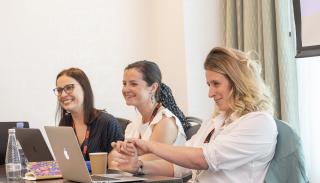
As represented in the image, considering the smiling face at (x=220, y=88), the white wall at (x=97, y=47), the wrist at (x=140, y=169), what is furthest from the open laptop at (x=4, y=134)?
the smiling face at (x=220, y=88)

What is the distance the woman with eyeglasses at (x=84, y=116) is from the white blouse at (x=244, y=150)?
103cm

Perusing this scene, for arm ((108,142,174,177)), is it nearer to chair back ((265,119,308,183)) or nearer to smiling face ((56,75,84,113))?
chair back ((265,119,308,183))

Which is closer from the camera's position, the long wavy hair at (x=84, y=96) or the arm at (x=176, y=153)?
the arm at (x=176, y=153)

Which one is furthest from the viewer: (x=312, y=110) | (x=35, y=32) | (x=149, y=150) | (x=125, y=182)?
(x=35, y=32)

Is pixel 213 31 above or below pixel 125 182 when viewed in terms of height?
above

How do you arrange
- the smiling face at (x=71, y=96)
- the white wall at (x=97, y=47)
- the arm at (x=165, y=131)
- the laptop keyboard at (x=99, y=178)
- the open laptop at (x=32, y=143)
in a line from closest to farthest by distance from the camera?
the laptop keyboard at (x=99, y=178) → the open laptop at (x=32, y=143) → the arm at (x=165, y=131) → the smiling face at (x=71, y=96) → the white wall at (x=97, y=47)

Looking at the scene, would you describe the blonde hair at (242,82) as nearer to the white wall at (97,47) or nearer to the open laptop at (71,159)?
the open laptop at (71,159)

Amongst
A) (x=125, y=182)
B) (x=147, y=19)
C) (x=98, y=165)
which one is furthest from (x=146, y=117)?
(x=147, y=19)

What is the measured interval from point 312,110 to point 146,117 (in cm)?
105

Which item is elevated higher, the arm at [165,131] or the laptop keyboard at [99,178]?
the arm at [165,131]

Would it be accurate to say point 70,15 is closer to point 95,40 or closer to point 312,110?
point 95,40

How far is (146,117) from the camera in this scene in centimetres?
272

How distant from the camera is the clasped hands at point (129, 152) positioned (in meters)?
1.83

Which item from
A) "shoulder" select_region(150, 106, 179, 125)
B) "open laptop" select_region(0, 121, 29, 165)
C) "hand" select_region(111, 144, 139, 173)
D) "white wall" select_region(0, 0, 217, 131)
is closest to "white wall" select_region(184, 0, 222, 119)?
"white wall" select_region(0, 0, 217, 131)
